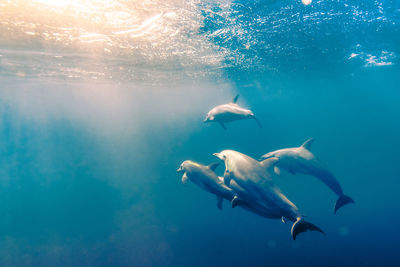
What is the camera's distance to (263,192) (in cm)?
345

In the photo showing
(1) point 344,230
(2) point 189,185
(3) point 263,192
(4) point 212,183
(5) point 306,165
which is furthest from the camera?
(2) point 189,185

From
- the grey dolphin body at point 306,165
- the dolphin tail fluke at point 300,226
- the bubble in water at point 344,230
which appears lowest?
the bubble in water at point 344,230

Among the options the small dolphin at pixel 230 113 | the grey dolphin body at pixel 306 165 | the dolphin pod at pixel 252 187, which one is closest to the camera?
the dolphin pod at pixel 252 187

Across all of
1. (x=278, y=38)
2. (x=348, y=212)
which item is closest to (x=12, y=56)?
(x=278, y=38)

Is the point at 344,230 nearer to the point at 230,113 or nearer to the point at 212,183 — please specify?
the point at 230,113

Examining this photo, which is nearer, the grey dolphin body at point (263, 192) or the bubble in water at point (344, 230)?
the grey dolphin body at point (263, 192)

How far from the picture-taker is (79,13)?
7.96m

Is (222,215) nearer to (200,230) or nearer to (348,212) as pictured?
(200,230)

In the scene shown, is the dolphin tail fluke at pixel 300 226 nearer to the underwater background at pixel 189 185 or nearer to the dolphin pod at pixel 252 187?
the dolphin pod at pixel 252 187

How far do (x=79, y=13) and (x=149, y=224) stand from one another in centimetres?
1504

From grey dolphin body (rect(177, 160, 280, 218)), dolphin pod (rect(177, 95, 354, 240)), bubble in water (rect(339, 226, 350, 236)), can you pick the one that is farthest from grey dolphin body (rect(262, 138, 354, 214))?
bubble in water (rect(339, 226, 350, 236))

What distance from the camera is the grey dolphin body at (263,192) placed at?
3.28 meters

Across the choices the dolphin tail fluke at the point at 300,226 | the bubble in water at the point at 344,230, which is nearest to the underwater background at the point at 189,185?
→ the bubble in water at the point at 344,230

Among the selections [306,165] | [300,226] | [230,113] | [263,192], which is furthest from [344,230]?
[263,192]
